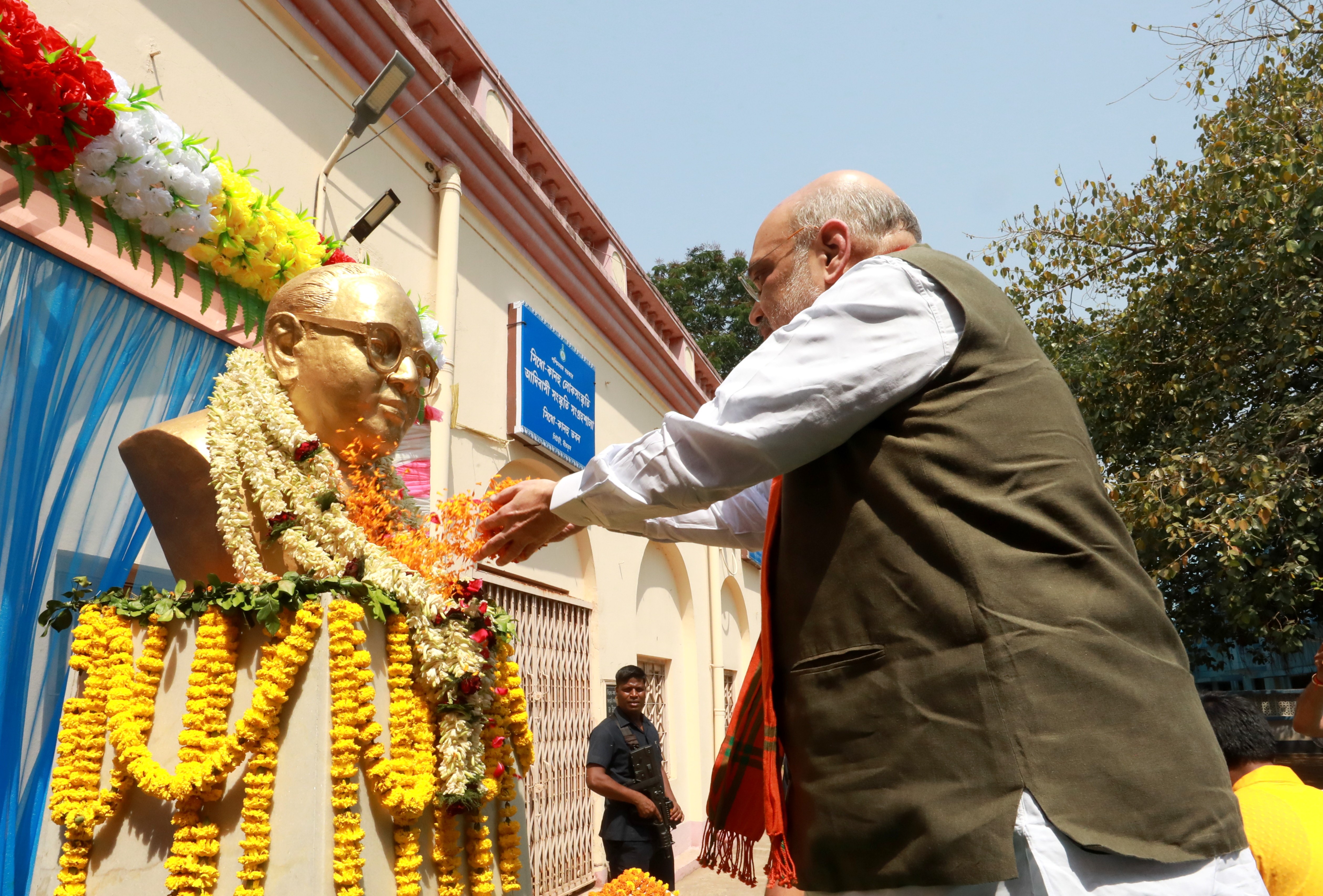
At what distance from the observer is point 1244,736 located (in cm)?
299

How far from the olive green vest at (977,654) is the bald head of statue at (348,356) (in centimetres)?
144

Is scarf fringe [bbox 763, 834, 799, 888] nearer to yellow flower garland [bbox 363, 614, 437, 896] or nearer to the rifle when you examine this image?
yellow flower garland [bbox 363, 614, 437, 896]

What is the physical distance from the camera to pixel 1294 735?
26.8 ft

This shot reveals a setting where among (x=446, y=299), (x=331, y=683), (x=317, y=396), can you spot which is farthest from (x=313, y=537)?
(x=446, y=299)

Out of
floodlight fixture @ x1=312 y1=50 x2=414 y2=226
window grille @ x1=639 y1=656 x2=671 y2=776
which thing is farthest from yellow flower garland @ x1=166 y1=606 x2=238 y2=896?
window grille @ x1=639 y1=656 x2=671 y2=776

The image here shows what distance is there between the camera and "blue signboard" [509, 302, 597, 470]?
7.46m

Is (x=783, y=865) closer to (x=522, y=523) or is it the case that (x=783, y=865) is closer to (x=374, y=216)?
(x=522, y=523)

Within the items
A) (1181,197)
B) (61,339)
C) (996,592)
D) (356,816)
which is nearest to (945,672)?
(996,592)

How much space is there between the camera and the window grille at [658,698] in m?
10.2

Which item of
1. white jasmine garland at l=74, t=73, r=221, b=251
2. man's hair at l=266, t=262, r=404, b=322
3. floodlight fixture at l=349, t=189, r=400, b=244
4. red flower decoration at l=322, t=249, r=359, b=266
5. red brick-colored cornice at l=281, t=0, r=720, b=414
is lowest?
man's hair at l=266, t=262, r=404, b=322

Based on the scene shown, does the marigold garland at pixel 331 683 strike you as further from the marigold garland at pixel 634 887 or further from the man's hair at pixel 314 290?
the marigold garland at pixel 634 887

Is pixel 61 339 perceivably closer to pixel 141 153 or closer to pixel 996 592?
pixel 141 153

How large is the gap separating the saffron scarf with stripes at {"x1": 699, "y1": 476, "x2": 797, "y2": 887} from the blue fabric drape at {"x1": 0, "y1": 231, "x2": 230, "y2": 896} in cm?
236

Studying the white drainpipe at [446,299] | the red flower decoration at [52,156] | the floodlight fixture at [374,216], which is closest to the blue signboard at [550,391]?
the white drainpipe at [446,299]
